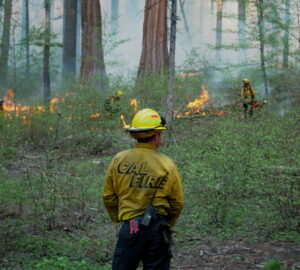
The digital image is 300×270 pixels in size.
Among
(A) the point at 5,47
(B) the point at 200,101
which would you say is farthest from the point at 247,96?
(A) the point at 5,47

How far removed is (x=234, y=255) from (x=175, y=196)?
2.91m

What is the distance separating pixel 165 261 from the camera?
388cm

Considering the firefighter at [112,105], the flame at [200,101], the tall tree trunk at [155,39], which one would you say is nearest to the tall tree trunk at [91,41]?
the tall tree trunk at [155,39]

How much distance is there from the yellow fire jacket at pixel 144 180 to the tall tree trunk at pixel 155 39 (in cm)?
1696

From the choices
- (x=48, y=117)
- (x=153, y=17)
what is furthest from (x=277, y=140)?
(x=153, y=17)

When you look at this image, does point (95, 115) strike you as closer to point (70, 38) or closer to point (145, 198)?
point (145, 198)

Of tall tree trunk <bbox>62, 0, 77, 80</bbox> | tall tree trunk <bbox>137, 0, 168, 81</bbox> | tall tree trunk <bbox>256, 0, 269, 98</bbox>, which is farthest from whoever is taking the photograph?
tall tree trunk <bbox>62, 0, 77, 80</bbox>

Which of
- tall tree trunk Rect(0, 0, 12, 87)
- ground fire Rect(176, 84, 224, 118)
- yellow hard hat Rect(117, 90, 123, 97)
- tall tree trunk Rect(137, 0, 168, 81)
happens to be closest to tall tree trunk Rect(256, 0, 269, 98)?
ground fire Rect(176, 84, 224, 118)

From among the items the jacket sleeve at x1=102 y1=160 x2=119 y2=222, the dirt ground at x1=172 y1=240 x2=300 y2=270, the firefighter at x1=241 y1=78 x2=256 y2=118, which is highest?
the firefighter at x1=241 y1=78 x2=256 y2=118

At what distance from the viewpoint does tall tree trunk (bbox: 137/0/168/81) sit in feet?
68.3

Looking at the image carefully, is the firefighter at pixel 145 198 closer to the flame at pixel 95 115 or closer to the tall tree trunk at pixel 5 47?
the flame at pixel 95 115

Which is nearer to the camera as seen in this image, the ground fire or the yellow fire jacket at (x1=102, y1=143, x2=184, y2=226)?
the yellow fire jacket at (x1=102, y1=143, x2=184, y2=226)

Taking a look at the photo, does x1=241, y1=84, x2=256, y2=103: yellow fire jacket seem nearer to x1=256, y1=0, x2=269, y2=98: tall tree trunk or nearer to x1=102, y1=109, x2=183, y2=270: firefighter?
x1=256, y1=0, x2=269, y2=98: tall tree trunk

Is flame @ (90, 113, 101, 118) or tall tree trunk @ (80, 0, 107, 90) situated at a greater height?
tall tree trunk @ (80, 0, 107, 90)
